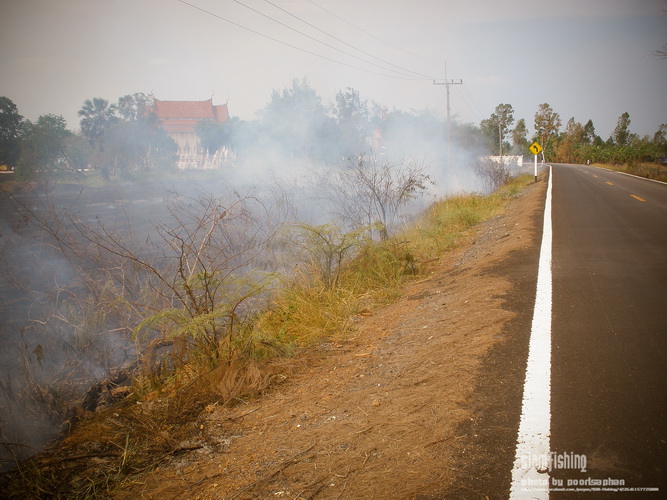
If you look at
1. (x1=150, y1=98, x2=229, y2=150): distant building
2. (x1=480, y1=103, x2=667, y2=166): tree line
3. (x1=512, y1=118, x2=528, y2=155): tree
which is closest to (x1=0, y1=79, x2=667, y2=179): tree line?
(x1=150, y1=98, x2=229, y2=150): distant building

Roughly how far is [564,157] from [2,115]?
86.8m

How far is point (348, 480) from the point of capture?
2244 millimetres

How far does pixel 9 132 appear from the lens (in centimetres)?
1265

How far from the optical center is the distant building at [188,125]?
26.1 m

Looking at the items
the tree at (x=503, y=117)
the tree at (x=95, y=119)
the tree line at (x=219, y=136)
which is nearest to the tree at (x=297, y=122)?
the tree line at (x=219, y=136)

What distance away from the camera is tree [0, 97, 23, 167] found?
1174 centimetres

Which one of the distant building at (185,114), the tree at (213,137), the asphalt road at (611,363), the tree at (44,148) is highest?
the distant building at (185,114)

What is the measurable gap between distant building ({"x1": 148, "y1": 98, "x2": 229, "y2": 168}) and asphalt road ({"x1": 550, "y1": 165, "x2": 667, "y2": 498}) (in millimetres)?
21548

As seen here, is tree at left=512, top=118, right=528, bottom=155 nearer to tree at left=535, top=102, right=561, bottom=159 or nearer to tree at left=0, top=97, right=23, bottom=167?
tree at left=535, top=102, right=561, bottom=159

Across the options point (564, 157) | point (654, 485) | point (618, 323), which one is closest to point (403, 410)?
point (654, 485)

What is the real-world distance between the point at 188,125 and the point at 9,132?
2859 centimetres

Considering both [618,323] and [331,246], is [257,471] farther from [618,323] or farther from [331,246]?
[331,246]

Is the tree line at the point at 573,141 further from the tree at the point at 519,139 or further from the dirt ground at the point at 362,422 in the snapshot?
the dirt ground at the point at 362,422

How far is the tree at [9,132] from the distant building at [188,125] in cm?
969
